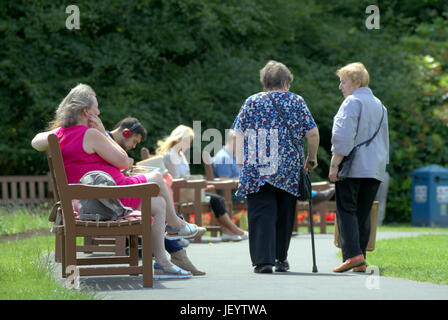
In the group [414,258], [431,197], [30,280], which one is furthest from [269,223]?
[431,197]

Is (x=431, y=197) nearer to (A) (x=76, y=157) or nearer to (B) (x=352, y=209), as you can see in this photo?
(B) (x=352, y=209)

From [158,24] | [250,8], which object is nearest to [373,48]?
[250,8]

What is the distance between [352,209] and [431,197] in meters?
12.0

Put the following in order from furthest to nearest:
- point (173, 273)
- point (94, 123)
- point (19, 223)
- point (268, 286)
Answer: point (19, 223) < point (173, 273) < point (94, 123) < point (268, 286)

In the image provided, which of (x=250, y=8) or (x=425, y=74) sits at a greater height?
(x=250, y=8)

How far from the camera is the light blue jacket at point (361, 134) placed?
7.67 meters

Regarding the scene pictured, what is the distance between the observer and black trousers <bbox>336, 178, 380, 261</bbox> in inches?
301

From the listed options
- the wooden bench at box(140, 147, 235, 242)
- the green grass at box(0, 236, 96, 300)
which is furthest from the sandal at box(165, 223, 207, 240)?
the wooden bench at box(140, 147, 235, 242)

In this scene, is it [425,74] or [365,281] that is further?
[425,74]

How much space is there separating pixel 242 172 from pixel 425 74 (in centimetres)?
1423

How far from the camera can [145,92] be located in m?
19.2

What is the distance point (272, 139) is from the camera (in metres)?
7.66
